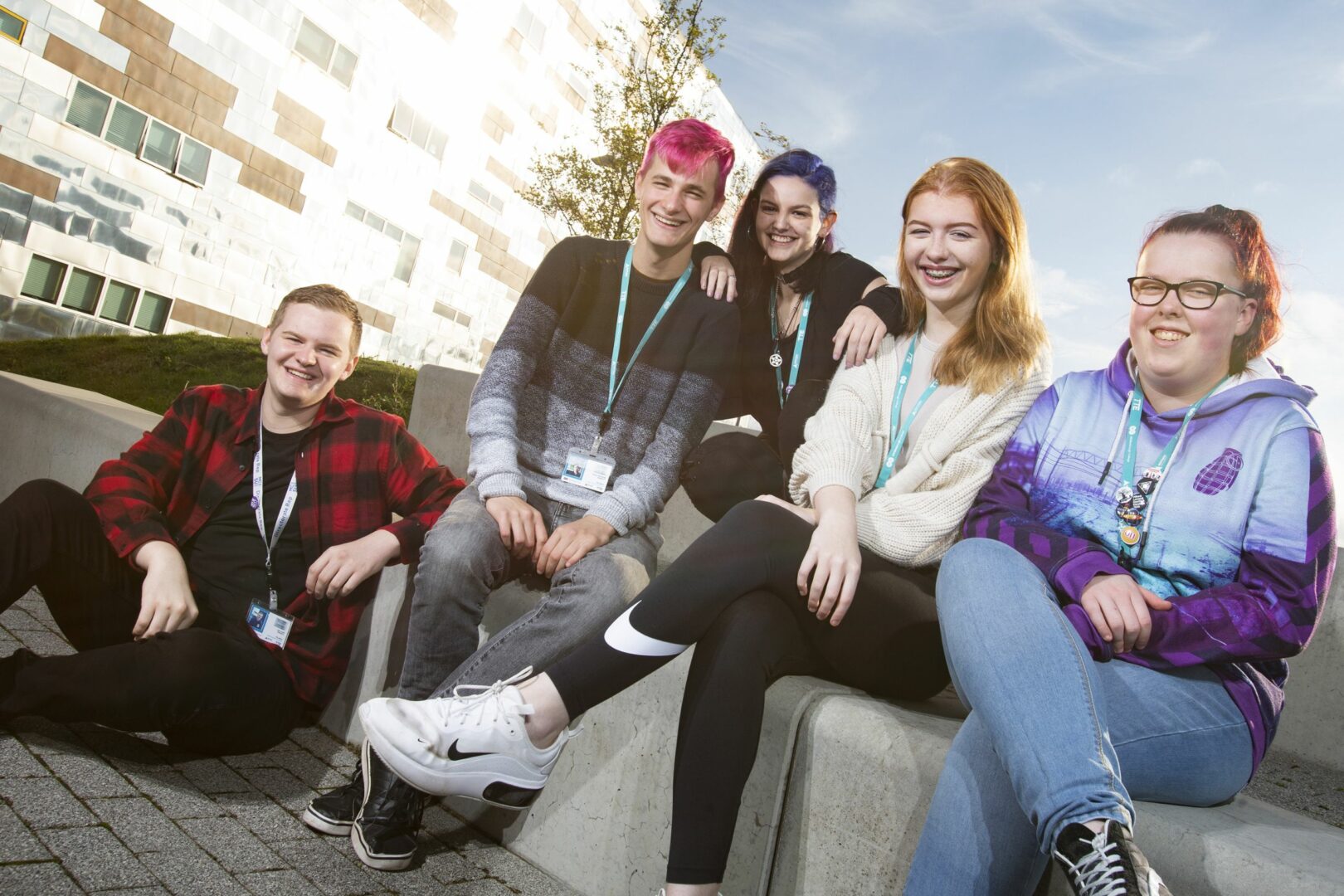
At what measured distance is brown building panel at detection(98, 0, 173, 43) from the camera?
420 inches

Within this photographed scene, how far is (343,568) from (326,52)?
13269 millimetres

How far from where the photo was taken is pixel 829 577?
1.83 metres

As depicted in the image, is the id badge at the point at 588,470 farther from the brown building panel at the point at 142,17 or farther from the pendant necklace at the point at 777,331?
the brown building panel at the point at 142,17

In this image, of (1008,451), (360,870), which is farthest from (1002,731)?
(360,870)

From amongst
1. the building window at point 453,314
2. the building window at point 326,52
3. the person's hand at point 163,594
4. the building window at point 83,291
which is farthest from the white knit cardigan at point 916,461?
the building window at point 453,314

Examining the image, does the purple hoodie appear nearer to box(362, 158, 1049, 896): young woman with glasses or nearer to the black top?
box(362, 158, 1049, 896): young woman with glasses

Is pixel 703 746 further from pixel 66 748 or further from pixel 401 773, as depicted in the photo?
pixel 66 748

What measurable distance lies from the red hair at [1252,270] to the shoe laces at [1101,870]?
1.12 meters

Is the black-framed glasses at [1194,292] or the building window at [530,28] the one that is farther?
the building window at [530,28]

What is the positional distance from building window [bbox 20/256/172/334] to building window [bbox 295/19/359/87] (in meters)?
4.25

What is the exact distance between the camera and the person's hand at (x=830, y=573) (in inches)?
72.0

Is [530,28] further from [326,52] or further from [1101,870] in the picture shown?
[1101,870]

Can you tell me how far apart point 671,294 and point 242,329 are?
12237 mm

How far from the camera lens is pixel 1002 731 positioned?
4.75 ft
